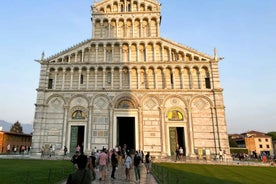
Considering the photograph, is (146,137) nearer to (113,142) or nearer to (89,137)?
(113,142)

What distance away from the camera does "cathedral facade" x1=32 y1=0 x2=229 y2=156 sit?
2522 centimetres

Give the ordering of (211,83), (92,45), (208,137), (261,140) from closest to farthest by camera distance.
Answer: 1. (208,137)
2. (211,83)
3. (92,45)
4. (261,140)

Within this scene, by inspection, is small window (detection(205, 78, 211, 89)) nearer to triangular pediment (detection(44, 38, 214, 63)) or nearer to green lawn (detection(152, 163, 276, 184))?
triangular pediment (detection(44, 38, 214, 63))

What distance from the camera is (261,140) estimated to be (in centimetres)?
6312

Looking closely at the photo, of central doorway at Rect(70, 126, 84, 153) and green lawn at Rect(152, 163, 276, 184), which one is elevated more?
central doorway at Rect(70, 126, 84, 153)

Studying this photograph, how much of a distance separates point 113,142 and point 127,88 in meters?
6.85

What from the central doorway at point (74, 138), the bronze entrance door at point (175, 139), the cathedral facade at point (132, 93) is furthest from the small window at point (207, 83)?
the central doorway at point (74, 138)

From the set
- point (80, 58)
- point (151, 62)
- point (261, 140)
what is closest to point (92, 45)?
point (80, 58)

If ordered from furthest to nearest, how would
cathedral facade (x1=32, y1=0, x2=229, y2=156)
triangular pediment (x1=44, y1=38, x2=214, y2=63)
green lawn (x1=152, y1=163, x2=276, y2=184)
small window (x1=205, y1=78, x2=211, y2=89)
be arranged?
triangular pediment (x1=44, y1=38, x2=214, y2=63) < small window (x1=205, y1=78, x2=211, y2=89) < cathedral facade (x1=32, y1=0, x2=229, y2=156) < green lawn (x1=152, y1=163, x2=276, y2=184)

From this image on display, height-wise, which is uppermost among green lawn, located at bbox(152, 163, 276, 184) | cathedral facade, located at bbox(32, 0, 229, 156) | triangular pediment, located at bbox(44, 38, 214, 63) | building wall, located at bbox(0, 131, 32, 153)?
triangular pediment, located at bbox(44, 38, 214, 63)

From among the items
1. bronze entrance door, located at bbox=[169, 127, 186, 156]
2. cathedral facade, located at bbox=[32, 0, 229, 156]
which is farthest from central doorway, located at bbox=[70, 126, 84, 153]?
bronze entrance door, located at bbox=[169, 127, 186, 156]

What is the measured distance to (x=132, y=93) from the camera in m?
26.5

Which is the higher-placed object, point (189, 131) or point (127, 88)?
point (127, 88)

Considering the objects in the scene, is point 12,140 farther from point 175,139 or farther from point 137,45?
point 175,139
